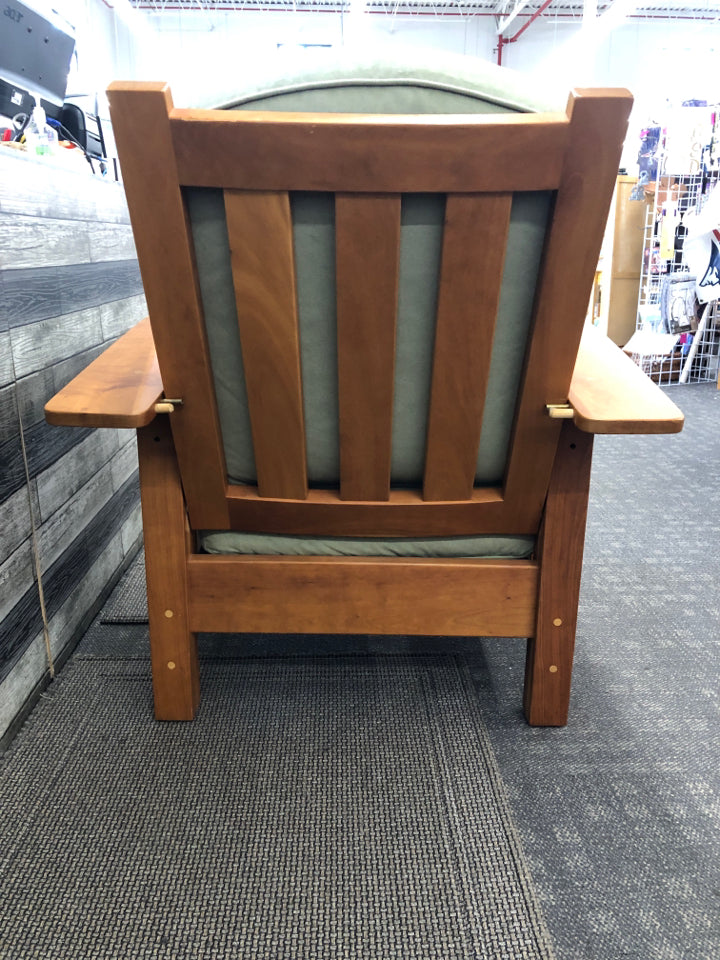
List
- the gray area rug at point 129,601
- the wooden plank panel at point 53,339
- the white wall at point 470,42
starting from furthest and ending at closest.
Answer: the white wall at point 470,42 → the gray area rug at point 129,601 → the wooden plank panel at point 53,339

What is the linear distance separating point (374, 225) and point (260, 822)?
82cm

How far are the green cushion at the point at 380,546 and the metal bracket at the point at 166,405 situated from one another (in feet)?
0.87

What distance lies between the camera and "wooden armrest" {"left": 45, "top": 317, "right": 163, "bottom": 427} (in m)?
0.96

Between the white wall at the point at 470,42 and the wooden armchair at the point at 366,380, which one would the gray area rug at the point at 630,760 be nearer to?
the wooden armchair at the point at 366,380

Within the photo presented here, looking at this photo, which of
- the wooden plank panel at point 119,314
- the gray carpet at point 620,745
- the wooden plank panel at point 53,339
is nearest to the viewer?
the gray carpet at point 620,745

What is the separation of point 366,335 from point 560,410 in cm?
28

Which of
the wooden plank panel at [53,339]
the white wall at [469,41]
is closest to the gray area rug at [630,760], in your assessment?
the wooden plank panel at [53,339]

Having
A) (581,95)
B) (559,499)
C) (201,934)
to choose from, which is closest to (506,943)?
(201,934)

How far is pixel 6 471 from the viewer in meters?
1.17

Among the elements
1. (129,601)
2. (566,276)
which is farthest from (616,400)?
(129,601)

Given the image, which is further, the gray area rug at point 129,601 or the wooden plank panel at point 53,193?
the gray area rug at point 129,601

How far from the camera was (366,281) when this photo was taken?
35.7 inches

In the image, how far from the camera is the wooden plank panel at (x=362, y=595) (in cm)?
117

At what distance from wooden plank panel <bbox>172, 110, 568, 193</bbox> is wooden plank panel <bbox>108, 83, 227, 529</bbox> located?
3cm
